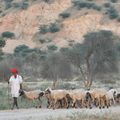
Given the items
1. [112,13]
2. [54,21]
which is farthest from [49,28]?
[112,13]

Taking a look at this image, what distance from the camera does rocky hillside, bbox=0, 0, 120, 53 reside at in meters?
91.8

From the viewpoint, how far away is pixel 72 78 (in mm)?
71750

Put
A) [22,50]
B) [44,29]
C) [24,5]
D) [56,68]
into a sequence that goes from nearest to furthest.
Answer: [56,68] → [22,50] → [44,29] → [24,5]

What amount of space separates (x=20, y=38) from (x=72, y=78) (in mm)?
24794

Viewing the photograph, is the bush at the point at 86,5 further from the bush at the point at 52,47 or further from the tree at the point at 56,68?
the tree at the point at 56,68

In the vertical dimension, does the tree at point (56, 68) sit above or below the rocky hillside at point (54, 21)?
below

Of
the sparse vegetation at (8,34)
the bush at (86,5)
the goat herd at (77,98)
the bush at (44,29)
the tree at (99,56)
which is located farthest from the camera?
the bush at (86,5)

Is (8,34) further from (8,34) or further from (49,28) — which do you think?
(49,28)

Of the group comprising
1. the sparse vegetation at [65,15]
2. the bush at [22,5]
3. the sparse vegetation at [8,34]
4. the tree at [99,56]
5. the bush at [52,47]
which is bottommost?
the tree at [99,56]

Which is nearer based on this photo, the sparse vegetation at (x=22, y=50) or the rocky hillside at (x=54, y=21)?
the sparse vegetation at (x=22, y=50)

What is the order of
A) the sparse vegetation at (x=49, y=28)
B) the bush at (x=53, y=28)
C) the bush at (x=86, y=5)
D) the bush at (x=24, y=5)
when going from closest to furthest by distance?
the bush at (x=53, y=28) → the sparse vegetation at (x=49, y=28) → the bush at (x=86, y=5) → the bush at (x=24, y=5)

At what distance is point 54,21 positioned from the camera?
97500mm

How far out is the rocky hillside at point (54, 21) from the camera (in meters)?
91.8

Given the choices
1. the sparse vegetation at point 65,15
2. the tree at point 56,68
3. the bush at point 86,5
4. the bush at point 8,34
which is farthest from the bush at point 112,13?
the tree at point 56,68
